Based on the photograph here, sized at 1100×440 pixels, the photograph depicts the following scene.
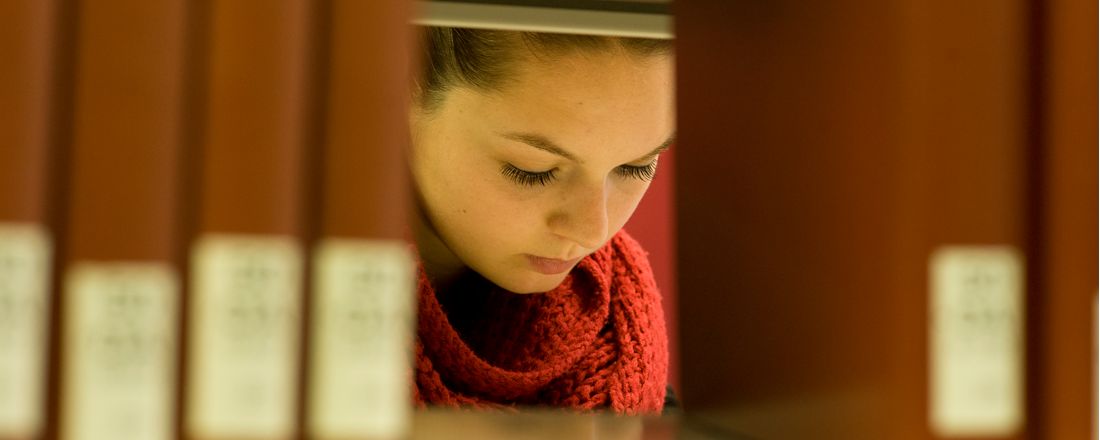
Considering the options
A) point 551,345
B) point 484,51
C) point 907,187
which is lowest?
point 551,345

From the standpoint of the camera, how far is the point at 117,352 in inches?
13.0

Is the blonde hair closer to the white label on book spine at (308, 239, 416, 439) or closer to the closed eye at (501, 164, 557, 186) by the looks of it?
the closed eye at (501, 164, 557, 186)

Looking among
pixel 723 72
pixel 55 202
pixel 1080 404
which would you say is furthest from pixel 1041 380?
pixel 55 202

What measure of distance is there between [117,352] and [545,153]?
1.43 ft

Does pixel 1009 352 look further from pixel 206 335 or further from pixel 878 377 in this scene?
pixel 206 335

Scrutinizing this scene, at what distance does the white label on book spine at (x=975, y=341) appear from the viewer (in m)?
0.40

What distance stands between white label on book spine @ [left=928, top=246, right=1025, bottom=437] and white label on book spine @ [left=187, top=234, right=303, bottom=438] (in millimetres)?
230

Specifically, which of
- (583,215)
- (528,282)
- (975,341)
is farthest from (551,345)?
(975,341)

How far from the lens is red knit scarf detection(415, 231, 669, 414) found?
0.97 m

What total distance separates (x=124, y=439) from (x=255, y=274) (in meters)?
0.06

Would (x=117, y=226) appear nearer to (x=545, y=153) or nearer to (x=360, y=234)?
(x=360, y=234)

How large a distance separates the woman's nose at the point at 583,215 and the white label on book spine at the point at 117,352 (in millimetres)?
469

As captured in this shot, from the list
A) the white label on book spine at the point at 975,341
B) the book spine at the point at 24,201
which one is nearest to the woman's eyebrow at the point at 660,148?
the white label on book spine at the point at 975,341

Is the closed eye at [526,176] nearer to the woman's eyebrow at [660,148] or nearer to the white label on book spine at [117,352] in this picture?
the woman's eyebrow at [660,148]
